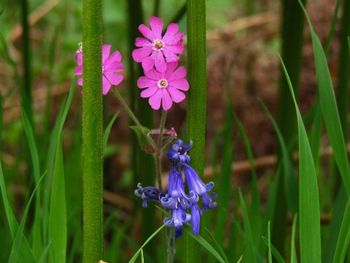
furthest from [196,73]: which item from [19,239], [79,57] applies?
[19,239]

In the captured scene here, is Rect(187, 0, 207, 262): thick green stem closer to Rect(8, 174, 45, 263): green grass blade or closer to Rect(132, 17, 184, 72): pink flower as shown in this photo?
Rect(132, 17, 184, 72): pink flower

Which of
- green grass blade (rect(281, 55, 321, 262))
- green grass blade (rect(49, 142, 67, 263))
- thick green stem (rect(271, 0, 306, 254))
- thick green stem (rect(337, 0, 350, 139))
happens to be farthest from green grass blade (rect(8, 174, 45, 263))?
thick green stem (rect(337, 0, 350, 139))

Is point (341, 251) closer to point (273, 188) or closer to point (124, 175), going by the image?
point (273, 188)

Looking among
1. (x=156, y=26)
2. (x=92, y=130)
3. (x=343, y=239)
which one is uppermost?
(x=156, y=26)

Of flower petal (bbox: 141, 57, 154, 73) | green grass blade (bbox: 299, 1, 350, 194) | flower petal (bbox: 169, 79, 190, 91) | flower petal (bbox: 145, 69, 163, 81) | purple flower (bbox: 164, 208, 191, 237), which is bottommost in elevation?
purple flower (bbox: 164, 208, 191, 237)

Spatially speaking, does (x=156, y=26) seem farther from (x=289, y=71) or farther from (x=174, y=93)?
(x=289, y=71)

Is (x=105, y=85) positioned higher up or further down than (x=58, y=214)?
higher up

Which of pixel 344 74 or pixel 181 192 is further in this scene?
pixel 344 74

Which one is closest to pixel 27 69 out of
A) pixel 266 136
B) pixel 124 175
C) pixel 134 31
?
pixel 134 31
